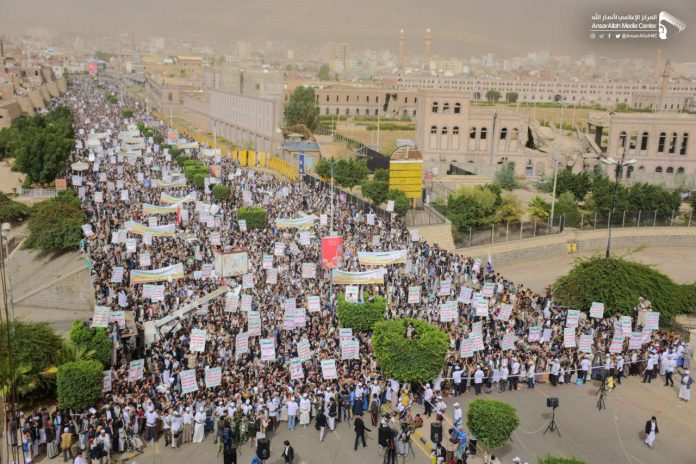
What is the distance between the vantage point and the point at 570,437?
623 inches

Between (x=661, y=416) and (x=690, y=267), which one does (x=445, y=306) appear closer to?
(x=661, y=416)

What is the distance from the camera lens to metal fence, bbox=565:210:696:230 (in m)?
37.1

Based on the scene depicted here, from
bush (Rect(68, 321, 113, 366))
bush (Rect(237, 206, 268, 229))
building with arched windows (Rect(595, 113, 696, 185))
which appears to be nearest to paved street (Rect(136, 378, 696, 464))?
bush (Rect(68, 321, 113, 366))

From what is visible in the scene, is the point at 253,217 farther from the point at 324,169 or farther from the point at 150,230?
the point at 324,169

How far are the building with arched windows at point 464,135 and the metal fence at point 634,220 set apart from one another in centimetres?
1767

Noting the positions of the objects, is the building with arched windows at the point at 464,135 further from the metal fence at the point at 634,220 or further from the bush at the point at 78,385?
the bush at the point at 78,385

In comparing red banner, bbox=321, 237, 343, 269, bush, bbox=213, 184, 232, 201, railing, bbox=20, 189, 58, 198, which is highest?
red banner, bbox=321, 237, 343, 269

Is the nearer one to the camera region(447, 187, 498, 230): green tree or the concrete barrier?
the concrete barrier

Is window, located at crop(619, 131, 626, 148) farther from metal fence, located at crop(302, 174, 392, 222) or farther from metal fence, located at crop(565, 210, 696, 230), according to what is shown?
metal fence, located at crop(302, 174, 392, 222)

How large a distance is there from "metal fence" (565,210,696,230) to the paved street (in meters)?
19.6

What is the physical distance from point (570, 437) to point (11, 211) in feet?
97.8

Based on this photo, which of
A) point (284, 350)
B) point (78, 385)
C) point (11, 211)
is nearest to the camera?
point (78, 385)

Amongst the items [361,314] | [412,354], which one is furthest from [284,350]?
[412,354]

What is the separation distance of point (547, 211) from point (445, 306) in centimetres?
1800
